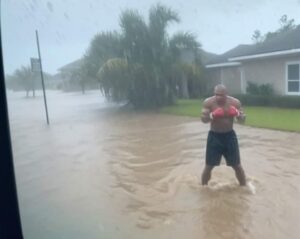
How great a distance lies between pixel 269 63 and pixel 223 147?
6.43 meters

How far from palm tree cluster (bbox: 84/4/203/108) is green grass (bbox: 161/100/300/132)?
27 cm

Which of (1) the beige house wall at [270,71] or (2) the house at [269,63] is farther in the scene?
(1) the beige house wall at [270,71]

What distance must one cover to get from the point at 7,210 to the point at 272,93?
7667 mm

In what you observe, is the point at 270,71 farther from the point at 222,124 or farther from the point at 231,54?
the point at 222,124

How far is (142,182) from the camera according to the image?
5.33m

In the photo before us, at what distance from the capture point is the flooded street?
3.50 metres

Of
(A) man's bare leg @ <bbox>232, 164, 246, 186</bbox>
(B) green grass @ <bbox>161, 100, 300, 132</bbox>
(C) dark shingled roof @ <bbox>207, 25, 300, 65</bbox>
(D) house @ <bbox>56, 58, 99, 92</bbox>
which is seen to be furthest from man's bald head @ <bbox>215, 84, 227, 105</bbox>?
(C) dark shingled roof @ <bbox>207, 25, 300, 65</bbox>

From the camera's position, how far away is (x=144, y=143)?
852 cm

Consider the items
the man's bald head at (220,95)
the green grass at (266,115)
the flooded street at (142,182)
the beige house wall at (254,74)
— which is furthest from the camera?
the green grass at (266,115)

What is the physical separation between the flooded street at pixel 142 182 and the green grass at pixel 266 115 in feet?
0.67

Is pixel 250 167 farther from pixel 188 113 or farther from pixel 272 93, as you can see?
pixel 272 93

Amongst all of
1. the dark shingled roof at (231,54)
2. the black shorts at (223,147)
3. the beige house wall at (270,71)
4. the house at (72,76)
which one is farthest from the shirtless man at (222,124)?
the beige house wall at (270,71)

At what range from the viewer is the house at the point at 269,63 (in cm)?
806

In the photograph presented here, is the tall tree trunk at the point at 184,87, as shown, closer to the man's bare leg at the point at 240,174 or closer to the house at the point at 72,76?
the house at the point at 72,76
